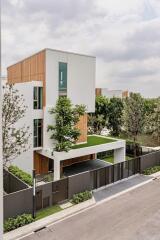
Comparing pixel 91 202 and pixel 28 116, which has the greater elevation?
pixel 28 116

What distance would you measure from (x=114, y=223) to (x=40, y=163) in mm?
10375

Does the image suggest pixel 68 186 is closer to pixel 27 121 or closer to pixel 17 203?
pixel 17 203

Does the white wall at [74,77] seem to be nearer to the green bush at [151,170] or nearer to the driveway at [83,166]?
the driveway at [83,166]

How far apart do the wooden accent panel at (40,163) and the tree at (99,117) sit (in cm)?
1245

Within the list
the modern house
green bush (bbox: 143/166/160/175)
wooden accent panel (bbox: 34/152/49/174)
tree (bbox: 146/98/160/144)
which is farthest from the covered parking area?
tree (bbox: 146/98/160/144)

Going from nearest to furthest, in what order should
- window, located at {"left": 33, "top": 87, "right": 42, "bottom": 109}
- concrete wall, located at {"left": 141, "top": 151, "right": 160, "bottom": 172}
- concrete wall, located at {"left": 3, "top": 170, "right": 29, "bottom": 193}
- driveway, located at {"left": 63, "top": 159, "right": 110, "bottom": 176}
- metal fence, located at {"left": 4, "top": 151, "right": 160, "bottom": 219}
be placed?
1. metal fence, located at {"left": 4, "top": 151, "right": 160, "bottom": 219}
2. concrete wall, located at {"left": 3, "top": 170, "right": 29, "bottom": 193}
3. window, located at {"left": 33, "top": 87, "right": 42, "bottom": 109}
4. concrete wall, located at {"left": 141, "top": 151, "right": 160, "bottom": 172}
5. driveway, located at {"left": 63, "top": 159, "right": 110, "bottom": 176}

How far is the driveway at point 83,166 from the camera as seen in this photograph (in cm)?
2253

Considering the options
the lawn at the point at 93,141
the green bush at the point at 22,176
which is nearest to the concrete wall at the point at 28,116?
the green bush at the point at 22,176

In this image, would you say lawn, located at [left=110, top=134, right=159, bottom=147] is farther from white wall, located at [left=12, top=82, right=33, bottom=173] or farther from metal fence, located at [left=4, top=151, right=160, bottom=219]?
white wall, located at [left=12, top=82, right=33, bottom=173]

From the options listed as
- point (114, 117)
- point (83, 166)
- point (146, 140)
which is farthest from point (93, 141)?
point (146, 140)

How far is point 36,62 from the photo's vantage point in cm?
2073

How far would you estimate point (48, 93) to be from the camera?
66.0ft

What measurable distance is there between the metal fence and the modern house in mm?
2907

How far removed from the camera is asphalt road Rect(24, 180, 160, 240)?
11.4 meters
